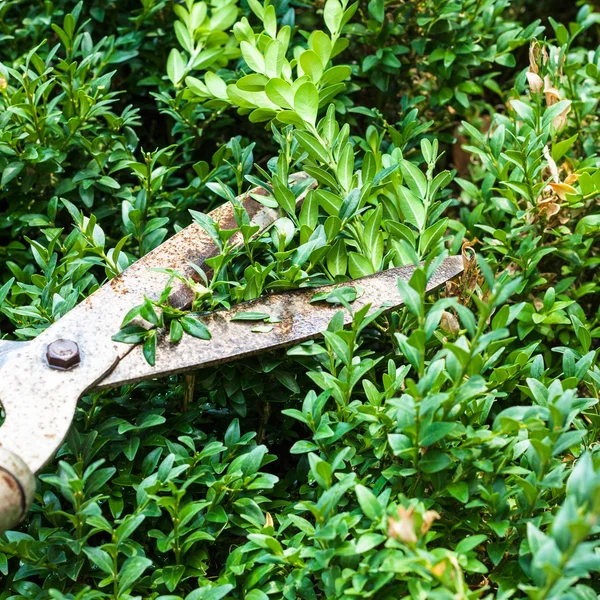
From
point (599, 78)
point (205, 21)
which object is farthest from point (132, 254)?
point (599, 78)

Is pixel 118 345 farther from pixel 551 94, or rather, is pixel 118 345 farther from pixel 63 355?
pixel 551 94

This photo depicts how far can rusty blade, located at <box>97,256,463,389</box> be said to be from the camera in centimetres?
106

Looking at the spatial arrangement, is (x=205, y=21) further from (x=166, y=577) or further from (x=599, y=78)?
(x=166, y=577)

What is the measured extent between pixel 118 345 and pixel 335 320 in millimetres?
275

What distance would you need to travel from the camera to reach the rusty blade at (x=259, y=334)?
1.06m

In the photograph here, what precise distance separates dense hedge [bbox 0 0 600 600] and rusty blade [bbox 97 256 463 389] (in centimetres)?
2

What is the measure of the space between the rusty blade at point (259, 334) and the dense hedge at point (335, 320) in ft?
0.07

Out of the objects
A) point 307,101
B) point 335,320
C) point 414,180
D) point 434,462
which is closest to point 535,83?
point 414,180

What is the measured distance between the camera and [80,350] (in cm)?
107

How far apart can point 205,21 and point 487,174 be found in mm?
579

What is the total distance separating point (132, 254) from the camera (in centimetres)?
138

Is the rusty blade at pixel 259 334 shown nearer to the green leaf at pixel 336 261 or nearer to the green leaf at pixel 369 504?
the green leaf at pixel 336 261

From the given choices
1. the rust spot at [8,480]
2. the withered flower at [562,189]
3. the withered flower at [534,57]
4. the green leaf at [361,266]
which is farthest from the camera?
the withered flower at [534,57]

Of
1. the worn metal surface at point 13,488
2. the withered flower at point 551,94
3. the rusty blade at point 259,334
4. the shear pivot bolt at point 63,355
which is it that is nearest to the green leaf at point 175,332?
the rusty blade at point 259,334
